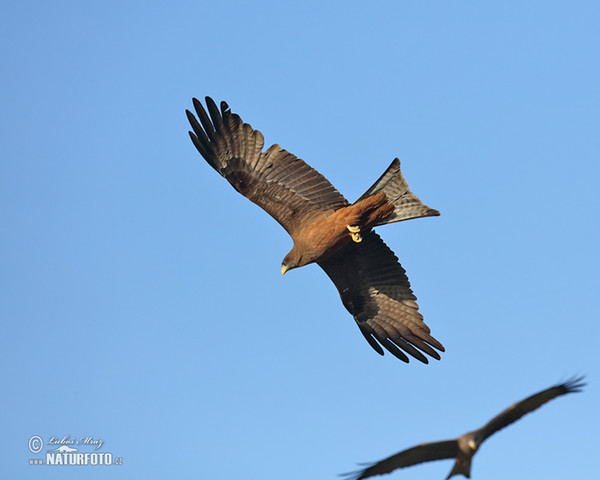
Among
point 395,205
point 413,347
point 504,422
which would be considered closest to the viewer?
point 504,422

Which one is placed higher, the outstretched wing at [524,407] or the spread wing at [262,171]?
the spread wing at [262,171]

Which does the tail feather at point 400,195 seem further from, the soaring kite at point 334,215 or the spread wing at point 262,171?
the spread wing at point 262,171

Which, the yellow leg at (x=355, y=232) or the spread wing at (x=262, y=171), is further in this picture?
the spread wing at (x=262, y=171)

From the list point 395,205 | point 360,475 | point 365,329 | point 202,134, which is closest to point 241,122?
point 202,134

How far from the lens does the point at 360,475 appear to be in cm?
955

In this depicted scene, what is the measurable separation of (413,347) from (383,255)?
1459 mm

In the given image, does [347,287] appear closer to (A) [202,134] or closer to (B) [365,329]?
(B) [365,329]

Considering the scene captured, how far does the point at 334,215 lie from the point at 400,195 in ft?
3.15

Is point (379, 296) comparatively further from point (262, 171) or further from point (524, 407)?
point (524, 407)

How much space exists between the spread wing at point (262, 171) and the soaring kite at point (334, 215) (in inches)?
0.6

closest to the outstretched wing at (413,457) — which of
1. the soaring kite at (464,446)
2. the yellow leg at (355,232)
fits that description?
the soaring kite at (464,446)

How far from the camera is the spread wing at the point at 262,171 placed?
1287cm

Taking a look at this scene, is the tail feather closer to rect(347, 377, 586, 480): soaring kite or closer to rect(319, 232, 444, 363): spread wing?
rect(319, 232, 444, 363): spread wing

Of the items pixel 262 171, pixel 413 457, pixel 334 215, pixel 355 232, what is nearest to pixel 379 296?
pixel 355 232
